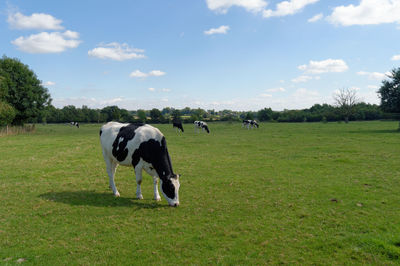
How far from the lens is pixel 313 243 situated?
5.26m

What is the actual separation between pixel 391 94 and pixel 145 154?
46393mm

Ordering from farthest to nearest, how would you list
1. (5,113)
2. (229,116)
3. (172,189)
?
(229,116) → (5,113) → (172,189)

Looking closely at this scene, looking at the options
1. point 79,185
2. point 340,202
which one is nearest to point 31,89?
point 79,185

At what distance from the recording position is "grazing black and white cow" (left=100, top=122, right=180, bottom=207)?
7.63 metres

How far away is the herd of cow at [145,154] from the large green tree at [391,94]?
148 ft

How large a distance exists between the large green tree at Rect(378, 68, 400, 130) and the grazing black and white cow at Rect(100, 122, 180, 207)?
45.3 metres

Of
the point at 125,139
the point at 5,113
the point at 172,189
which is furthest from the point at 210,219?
the point at 5,113

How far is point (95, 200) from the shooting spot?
823cm

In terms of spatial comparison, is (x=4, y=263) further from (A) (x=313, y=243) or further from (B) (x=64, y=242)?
(A) (x=313, y=243)

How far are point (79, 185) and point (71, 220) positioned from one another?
382 centimetres

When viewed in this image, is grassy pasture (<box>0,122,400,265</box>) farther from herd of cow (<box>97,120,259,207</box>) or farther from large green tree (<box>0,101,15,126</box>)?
large green tree (<box>0,101,15,126</box>)

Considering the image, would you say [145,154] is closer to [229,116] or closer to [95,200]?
[95,200]

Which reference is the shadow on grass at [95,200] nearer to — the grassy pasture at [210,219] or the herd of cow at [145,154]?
the grassy pasture at [210,219]

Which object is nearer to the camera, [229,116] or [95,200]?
[95,200]
